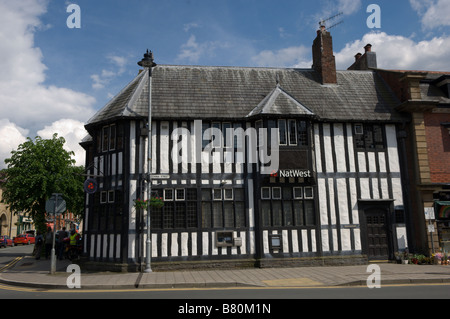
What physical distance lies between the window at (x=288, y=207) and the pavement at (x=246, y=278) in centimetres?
223

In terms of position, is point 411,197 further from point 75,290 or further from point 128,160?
point 75,290

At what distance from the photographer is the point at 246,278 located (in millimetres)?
12898

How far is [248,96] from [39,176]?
15850 mm

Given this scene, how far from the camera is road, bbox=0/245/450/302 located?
936cm

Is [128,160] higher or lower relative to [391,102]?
lower

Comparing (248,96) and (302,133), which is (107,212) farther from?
(302,133)

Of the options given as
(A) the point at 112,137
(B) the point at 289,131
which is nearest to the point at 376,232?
(B) the point at 289,131

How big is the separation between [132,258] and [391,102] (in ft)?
51.8

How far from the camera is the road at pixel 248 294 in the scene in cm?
936

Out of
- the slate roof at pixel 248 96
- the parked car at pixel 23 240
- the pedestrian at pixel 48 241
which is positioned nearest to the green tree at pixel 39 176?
the pedestrian at pixel 48 241
